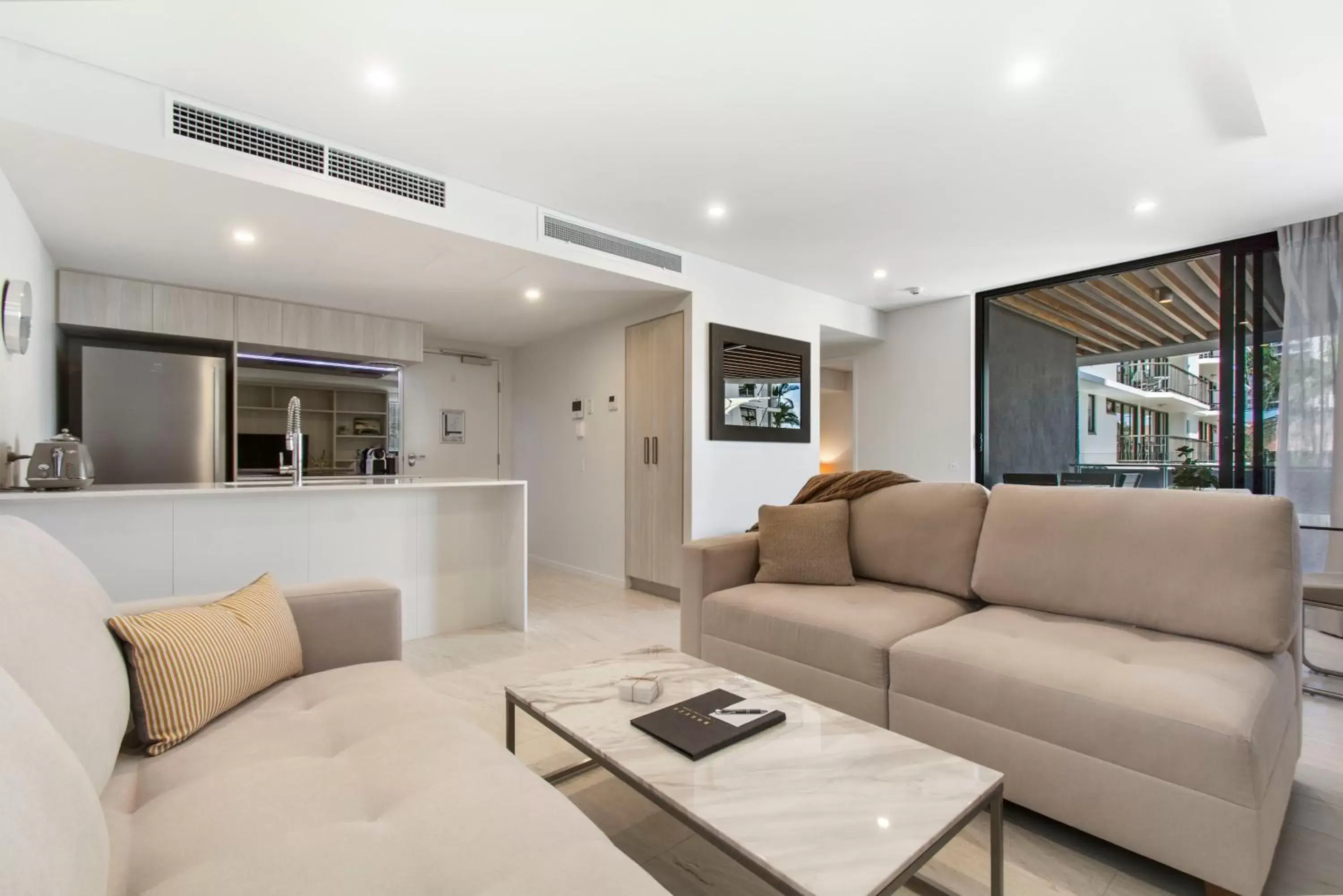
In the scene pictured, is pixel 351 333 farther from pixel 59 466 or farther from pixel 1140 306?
pixel 1140 306

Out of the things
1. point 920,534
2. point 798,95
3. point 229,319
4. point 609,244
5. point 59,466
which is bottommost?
point 920,534

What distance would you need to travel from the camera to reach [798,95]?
99.5 inches

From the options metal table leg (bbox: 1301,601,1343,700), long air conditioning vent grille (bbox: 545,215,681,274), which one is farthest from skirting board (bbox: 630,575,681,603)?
metal table leg (bbox: 1301,601,1343,700)

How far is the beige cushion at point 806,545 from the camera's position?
8.71 ft

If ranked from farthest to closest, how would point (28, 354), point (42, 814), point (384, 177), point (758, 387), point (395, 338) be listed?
point (395, 338) < point (758, 387) < point (28, 354) < point (384, 177) < point (42, 814)

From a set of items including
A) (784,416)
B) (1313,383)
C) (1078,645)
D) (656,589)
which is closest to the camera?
(1078,645)

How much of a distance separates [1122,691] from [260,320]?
5.41 metres

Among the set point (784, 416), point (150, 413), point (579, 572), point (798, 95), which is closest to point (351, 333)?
point (150, 413)

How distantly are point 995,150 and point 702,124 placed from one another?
1.46m

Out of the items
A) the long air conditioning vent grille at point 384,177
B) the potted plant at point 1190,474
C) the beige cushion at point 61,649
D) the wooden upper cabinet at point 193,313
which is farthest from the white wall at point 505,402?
the potted plant at point 1190,474

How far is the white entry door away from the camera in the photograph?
6.20m

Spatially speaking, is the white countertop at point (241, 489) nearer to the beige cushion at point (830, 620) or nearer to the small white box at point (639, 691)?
the beige cushion at point (830, 620)

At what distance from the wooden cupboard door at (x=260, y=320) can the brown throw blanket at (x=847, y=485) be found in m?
4.02

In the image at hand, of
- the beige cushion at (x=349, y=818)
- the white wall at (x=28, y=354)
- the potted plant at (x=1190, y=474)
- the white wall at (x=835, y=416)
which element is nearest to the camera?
the beige cushion at (x=349, y=818)
